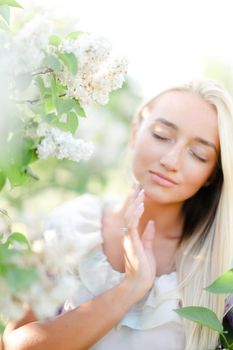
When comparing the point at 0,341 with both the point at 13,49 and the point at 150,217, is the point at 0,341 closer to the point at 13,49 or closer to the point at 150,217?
the point at 150,217

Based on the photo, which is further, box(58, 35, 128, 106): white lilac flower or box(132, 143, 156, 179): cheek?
box(132, 143, 156, 179): cheek

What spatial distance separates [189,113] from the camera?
2131 millimetres

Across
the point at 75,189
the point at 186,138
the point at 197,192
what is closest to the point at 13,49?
the point at 186,138

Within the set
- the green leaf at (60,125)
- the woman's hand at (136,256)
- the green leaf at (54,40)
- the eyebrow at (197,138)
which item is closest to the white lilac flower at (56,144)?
the green leaf at (60,125)

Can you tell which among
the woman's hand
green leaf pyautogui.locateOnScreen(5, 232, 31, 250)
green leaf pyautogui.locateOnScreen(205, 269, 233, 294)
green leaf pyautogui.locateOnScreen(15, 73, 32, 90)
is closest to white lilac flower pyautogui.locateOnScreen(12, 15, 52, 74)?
green leaf pyautogui.locateOnScreen(15, 73, 32, 90)

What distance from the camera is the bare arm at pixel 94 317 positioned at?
1.98 m

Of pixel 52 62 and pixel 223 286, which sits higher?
pixel 52 62

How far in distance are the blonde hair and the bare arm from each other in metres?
0.18

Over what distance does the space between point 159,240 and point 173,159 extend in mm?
364

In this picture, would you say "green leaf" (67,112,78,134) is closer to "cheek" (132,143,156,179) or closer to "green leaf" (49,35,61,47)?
"green leaf" (49,35,61,47)

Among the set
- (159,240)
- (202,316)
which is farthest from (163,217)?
(202,316)

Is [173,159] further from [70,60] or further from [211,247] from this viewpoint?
[70,60]

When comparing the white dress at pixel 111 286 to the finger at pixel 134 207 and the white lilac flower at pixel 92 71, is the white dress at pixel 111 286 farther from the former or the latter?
the white lilac flower at pixel 92 71

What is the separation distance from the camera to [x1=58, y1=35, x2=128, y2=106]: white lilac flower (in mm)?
1222
